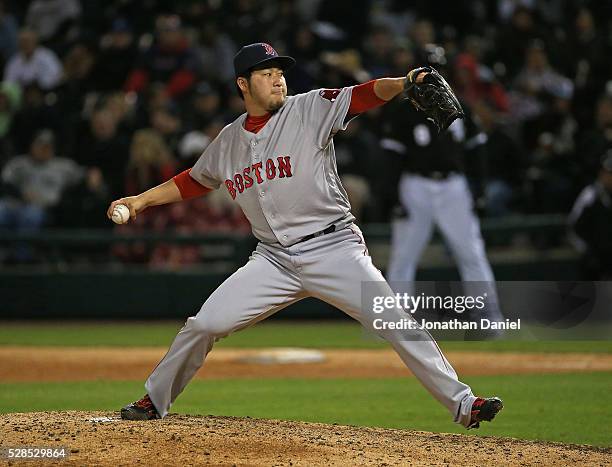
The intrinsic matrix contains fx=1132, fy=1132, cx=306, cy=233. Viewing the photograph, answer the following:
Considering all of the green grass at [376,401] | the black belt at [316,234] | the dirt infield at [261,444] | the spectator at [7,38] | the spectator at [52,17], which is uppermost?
the spectator at [52,17]

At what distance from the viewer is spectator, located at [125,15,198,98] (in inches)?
571

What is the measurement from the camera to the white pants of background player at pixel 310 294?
538 cm

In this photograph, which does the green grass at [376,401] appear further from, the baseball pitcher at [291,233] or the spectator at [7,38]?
the spectator at [7,38]

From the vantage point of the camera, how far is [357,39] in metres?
15.5

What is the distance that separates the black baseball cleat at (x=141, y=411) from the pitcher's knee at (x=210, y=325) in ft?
1.73

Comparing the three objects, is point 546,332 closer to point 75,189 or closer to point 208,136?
point 208,136

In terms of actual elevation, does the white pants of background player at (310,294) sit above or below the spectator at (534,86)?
below

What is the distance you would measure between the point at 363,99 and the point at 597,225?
6894mm

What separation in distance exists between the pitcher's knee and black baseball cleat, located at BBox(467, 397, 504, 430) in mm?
1243

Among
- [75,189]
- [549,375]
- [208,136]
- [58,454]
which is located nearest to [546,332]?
[549,375]

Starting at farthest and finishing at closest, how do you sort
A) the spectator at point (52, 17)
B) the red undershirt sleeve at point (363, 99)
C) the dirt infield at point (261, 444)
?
the spectator at point (52, 17), the red undershirt sleeve at point (363, 99), the dirt infield at point (261, 444)

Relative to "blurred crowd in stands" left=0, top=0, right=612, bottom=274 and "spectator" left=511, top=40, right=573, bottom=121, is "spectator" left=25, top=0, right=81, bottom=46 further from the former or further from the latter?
"spectator" left=511, top=40, right=573, bottom=121

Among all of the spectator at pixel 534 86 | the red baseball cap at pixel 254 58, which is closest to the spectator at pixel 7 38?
the spectator at pixel 534 86

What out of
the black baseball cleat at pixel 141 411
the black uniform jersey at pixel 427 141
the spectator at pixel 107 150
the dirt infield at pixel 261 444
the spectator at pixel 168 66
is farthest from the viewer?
the spectator at pixel 168 66
